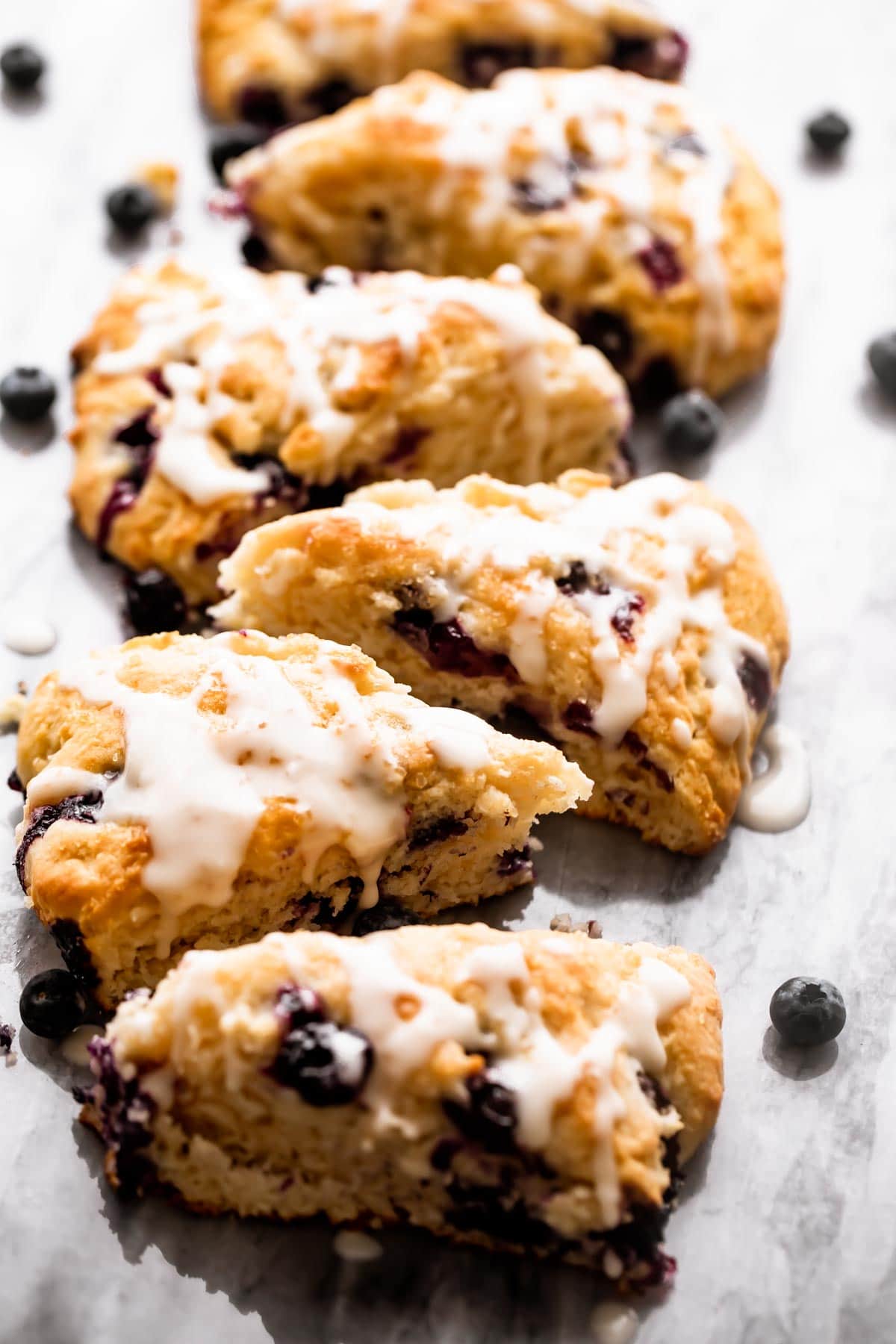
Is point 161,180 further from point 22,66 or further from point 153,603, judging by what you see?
point 153,603

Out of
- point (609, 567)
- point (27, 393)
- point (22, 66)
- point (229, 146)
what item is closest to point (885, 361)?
point (609, 567)

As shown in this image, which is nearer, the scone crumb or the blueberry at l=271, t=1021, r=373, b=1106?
the blueberry at l=271, t=1021, r=373, b=1106

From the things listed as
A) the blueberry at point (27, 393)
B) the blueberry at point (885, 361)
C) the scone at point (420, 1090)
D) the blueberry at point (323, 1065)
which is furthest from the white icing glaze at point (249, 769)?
the blueberry at point (885, 361)

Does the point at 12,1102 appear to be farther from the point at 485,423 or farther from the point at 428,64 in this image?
the point at 428,64

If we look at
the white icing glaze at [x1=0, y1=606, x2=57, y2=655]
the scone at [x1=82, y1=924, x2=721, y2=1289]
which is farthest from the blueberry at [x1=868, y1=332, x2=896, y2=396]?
the white icing glaze at [x1=0, y1=606, x2=57, y2=655]

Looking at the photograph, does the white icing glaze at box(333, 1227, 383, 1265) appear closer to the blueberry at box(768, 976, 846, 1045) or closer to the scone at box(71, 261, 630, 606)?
the blueberry at box(768, 976, 846, 1045)

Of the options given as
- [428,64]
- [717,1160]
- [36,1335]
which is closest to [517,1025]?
[717,1160]
